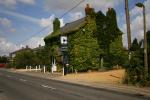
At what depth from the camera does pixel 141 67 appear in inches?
1007

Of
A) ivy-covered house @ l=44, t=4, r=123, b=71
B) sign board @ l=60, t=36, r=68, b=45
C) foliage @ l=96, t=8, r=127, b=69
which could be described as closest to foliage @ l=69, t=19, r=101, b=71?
ivy-covered house @ l=44, t=4, r=123, b=71

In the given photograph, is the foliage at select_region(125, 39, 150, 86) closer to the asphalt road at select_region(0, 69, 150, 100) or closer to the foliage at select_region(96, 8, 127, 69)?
the asphalt road at select_region(0, 69, 150, 100)

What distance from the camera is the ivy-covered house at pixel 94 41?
153ft

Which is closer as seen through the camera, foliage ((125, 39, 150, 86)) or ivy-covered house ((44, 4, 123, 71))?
foliage ((125, 39, 150, 86))

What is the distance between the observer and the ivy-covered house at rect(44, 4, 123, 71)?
4650 centimetres

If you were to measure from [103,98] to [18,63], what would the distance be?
67.1 metres

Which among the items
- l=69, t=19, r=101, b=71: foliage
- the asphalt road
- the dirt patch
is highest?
l=69, t=19, r=101, b=71: foliage

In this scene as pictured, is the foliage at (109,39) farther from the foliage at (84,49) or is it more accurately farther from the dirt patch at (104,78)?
the dirt patch at (104,78)

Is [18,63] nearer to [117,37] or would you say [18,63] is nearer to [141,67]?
[117,37]

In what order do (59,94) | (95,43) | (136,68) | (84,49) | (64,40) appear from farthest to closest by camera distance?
(95,43)
(64,40)
(84,49)
(136,68)
(59,94)

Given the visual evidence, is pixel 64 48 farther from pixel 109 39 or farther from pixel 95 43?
pixel 109 39

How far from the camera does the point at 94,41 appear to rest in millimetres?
47688

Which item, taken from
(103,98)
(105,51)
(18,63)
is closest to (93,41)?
(105,51)

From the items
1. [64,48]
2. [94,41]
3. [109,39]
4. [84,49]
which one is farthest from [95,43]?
[64,48]
